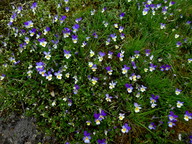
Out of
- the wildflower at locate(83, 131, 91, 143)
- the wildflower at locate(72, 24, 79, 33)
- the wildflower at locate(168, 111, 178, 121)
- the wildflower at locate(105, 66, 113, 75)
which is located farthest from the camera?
the wildflower at locate(72, 24, 79, 33)

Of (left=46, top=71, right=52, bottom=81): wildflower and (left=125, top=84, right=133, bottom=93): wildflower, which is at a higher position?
(left=125, top=84, right=133, bottom=93): wildflower

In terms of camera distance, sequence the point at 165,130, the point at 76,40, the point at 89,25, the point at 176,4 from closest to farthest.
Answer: the point at 165,130 → the point at 76,40 → the point at 89,25 → the point at 176,4

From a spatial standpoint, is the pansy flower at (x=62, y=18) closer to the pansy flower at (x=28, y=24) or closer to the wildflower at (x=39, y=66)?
the pansy flower at (x=28, y=24)

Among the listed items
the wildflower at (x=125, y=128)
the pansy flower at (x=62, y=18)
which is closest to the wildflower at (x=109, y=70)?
the wildflower at (x=125, y=128)

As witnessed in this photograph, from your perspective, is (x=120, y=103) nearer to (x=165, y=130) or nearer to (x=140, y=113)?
(x=140, y=113)

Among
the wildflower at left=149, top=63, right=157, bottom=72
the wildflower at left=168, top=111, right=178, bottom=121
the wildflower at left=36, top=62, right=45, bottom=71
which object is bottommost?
the wildflower at left=168, top=111, right=178, bottom=121

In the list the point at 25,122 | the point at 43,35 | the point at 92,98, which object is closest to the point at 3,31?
the point at 43,35

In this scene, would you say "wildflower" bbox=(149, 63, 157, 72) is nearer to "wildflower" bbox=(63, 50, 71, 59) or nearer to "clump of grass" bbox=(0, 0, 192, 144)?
"clump of grass" bbox=(0, 0, 192, 144)

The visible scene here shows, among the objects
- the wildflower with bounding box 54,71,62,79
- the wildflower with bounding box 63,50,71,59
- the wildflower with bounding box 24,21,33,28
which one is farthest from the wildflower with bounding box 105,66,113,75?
the wildflower with bounding box 24,21,33,28

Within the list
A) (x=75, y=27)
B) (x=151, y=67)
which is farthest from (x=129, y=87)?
(x=75, y=27)
